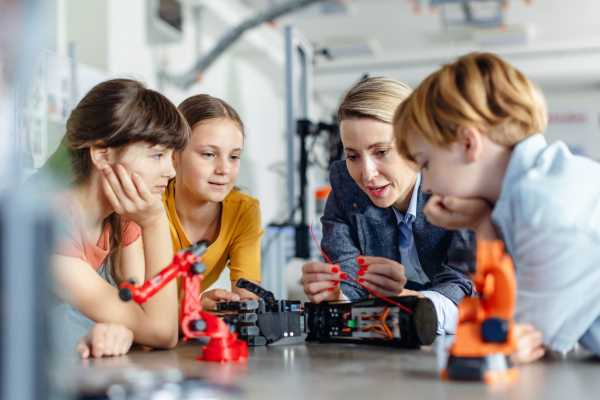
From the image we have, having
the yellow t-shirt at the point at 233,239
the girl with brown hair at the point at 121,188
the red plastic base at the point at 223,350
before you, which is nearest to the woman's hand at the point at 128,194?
the girl with brown hair at the point at 121,188

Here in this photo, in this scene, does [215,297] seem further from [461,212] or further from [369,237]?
[461,212]

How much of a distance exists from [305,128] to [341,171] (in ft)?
4.90

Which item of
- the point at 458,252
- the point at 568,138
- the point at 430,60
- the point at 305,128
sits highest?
the point at 430,60

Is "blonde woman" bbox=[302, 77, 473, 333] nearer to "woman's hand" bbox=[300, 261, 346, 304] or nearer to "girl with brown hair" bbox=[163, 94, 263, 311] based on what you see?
"woman's hand" bbox=[300, 261, 346, 304]

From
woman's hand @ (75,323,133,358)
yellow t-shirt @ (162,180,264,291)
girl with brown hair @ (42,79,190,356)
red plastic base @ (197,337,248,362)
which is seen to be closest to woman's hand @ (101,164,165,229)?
girl with brown hair @ (42,79,190,356)

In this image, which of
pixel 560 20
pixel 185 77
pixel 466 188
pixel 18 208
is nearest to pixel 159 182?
pixel 466 188

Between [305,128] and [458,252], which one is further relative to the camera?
[305,128]

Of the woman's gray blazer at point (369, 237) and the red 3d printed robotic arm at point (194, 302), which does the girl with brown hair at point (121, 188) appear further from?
the woman's gray blazer at point (369, 237)

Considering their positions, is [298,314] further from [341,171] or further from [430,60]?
[430,60]

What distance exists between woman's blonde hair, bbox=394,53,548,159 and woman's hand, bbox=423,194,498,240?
0.09 metres

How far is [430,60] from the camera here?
7.07m

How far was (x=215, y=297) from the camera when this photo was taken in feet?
3.71

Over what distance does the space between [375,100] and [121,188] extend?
61 centimetres

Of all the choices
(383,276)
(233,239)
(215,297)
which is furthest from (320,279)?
(233,239)
